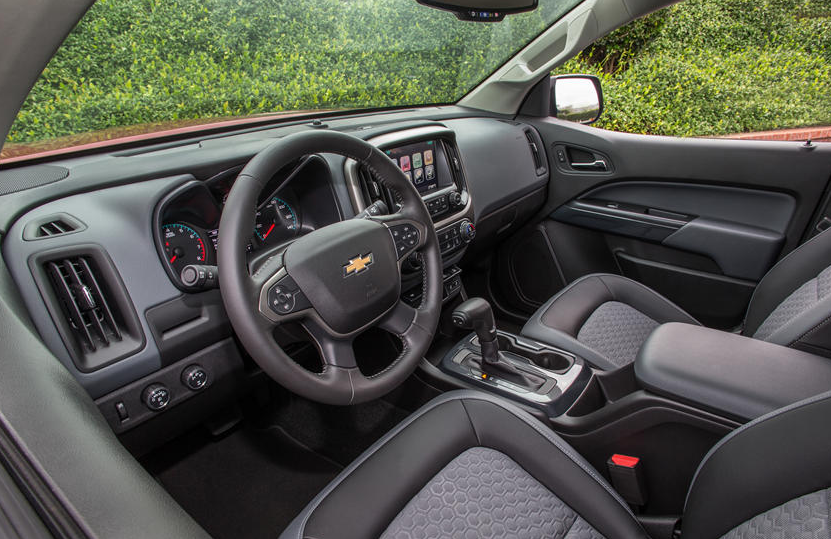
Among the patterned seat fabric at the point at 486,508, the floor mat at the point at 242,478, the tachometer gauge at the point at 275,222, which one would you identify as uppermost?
the tachometer gauge at the point at 275,222

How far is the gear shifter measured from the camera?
1629mm

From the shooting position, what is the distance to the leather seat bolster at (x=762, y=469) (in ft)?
2.65

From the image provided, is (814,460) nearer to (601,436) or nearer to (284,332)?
(601,436)

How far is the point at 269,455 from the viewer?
2049 millimetres

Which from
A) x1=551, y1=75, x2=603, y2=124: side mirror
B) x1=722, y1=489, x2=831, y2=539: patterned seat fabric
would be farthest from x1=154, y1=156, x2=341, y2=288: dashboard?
x1=551, y1=75, x2=603, y2=124: side mirror

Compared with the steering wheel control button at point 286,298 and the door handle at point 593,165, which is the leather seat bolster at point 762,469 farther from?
the door handle at point 593,165

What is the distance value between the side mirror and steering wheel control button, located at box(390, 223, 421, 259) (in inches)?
63.3

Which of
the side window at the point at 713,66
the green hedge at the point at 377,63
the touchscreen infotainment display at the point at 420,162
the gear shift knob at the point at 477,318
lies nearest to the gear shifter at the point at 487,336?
the gear shift knob at the point at 477,318

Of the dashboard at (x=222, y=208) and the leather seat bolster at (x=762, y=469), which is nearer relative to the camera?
the leather seat bolster at (x=762, y=469)

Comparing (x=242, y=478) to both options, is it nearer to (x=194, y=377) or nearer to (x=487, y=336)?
(x=194, y=377)

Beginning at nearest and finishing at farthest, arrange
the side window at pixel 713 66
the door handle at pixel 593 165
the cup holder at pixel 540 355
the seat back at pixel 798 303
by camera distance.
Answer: the seat back at pixel 798 303 < the cup holder at pixel 540 355 < the door handle at pixel 593 165 < the side window at pixel 713 66

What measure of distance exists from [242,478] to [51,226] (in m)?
1.19

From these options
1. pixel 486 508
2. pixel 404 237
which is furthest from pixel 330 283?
pixel 486 508

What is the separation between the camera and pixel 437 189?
82.6 inches
